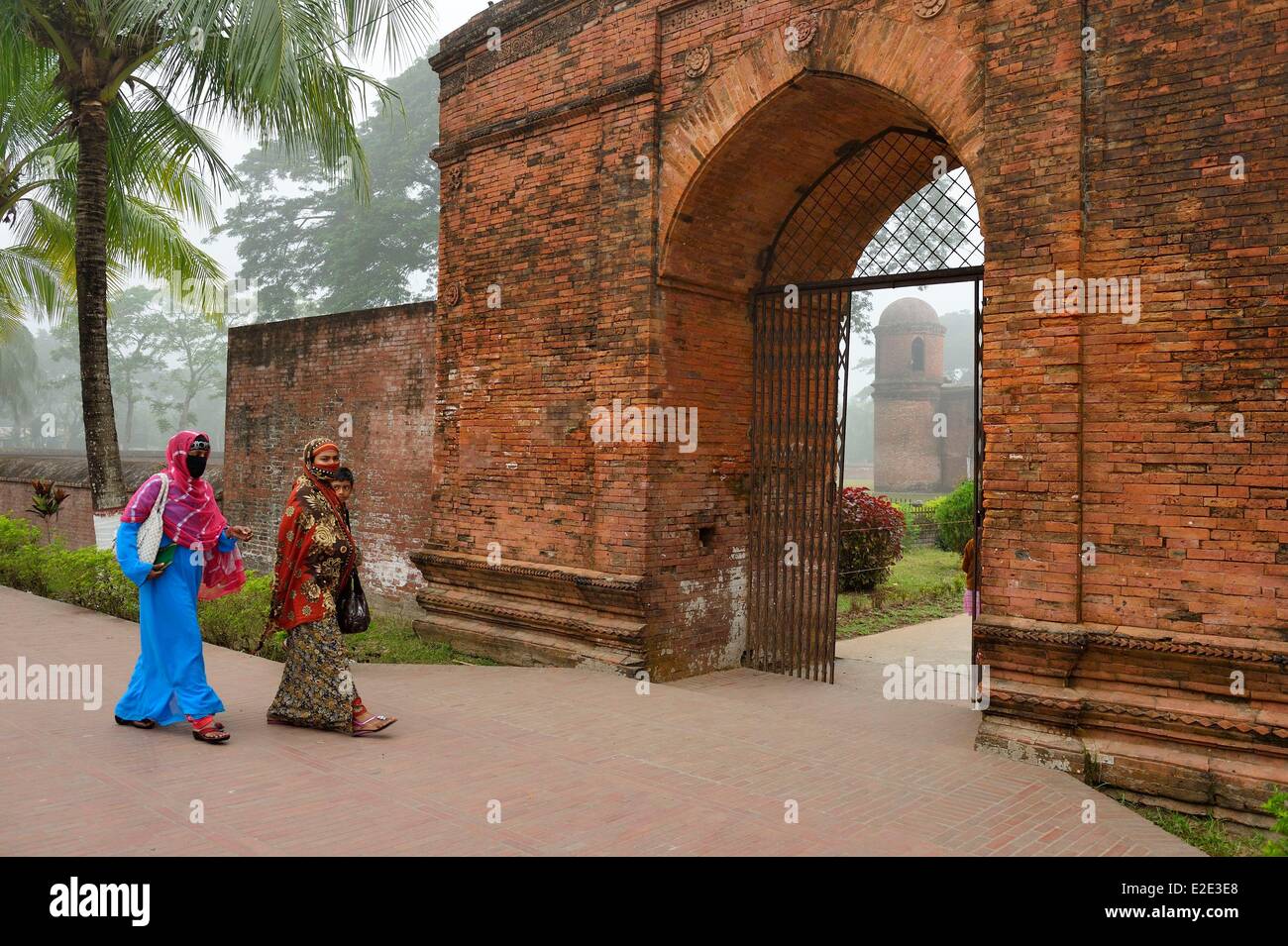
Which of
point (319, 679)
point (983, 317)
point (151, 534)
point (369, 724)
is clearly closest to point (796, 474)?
point (983, 317)

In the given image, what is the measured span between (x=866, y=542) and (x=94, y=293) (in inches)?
385

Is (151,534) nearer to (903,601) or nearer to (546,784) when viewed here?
(546,784)

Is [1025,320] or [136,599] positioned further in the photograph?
[136,599]

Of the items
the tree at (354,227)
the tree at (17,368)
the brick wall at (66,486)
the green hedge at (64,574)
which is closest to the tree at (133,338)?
the tree at (17,368)

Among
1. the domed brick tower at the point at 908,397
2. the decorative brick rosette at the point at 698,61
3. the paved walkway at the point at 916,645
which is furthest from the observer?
the domed brick tower at the point at 908,397

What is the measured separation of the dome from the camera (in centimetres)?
4397

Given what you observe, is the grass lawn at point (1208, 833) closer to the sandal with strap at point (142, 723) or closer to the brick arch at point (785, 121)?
the brick arch at point (785, 121)

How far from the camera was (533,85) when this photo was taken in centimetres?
858

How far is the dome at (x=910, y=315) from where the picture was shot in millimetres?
43969

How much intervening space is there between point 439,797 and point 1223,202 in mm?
4907

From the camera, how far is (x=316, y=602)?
568cm

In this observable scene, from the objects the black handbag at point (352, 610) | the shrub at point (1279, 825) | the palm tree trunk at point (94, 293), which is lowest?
the shrub at point (1279, 825)

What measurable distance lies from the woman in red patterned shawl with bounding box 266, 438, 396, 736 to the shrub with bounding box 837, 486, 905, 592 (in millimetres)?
8877

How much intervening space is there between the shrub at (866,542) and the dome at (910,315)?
3140 cm
